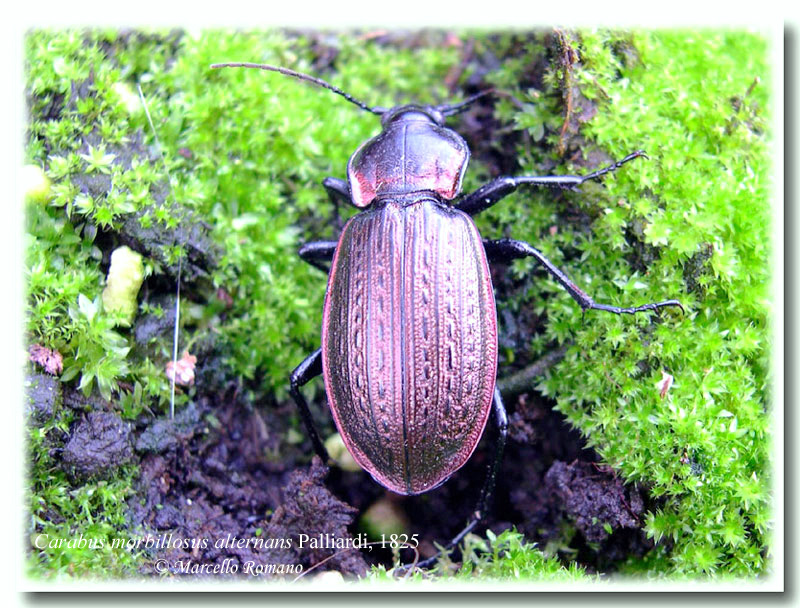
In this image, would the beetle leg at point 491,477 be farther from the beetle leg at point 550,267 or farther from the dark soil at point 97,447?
the dark soil at point 97,447

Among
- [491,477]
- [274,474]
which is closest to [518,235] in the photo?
[491,477]

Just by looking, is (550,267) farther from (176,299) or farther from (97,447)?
(97,447)

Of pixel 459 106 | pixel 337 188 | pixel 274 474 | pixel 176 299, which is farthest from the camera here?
pixel 459 106

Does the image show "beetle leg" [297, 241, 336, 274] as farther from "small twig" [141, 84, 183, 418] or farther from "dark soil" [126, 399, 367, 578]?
"dark soil" [126, 399, 367, 578]

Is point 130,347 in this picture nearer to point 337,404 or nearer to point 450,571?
point 337,404

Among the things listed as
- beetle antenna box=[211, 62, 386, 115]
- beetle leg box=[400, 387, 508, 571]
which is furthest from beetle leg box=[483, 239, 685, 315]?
beetle antenna box=[211, 62, 386, 115]

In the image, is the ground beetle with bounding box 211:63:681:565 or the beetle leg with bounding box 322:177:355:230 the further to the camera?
the beetle leg with bounding box 322:177:355:230

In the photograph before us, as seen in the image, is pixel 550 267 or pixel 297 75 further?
pixel 297 75
